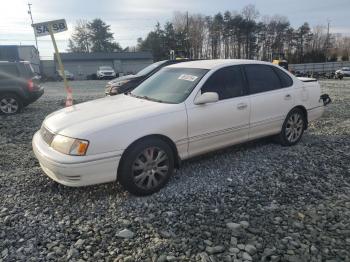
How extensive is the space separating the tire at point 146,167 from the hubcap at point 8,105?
7.70m

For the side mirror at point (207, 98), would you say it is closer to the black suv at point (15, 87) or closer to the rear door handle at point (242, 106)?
the rear door handle at point (242, 106)

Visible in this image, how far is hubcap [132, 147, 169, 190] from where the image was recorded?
12.6 ft

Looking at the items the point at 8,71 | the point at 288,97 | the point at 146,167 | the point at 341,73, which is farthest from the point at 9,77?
the point at 341,73

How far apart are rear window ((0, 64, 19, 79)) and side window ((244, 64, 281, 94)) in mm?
7987

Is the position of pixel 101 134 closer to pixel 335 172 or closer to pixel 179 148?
pixel 179 148

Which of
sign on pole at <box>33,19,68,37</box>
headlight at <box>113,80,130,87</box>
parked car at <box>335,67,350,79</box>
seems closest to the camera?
sign on pole at <box>33,19,68,37</box>

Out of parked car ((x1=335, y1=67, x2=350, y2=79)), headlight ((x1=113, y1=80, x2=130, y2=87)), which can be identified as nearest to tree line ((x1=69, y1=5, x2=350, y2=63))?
parked car ((x1=335, y1=67, x2=350, y2=79))

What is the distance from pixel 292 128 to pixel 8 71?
28.5 feet

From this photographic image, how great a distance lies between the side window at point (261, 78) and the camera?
509 cm

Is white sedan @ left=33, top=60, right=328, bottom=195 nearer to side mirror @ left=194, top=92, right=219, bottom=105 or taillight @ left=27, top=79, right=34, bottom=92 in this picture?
side mirror @ left=194, top=92, right=219, bottom=105

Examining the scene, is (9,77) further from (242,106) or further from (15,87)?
(242,106)

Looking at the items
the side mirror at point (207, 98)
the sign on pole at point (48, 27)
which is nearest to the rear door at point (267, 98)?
the side mirror at point (207, 98)

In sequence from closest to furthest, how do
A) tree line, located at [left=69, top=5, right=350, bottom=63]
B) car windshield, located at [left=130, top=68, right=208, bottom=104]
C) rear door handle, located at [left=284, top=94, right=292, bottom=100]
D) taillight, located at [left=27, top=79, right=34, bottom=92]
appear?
1. car windshield, located at [left=130, top=68, right=208, bottom=104]
2. rear door handle, located at [left=284, top=94, right=292, bottom=100]
3. taillight, located at [left=27, top=79, right=34, bottom=92]
4. tree line, located at [left=69, top=5, right=350, bottom=63]

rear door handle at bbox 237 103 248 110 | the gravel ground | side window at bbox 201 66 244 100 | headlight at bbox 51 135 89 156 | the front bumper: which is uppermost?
side window at bbox 201 66 244 100
